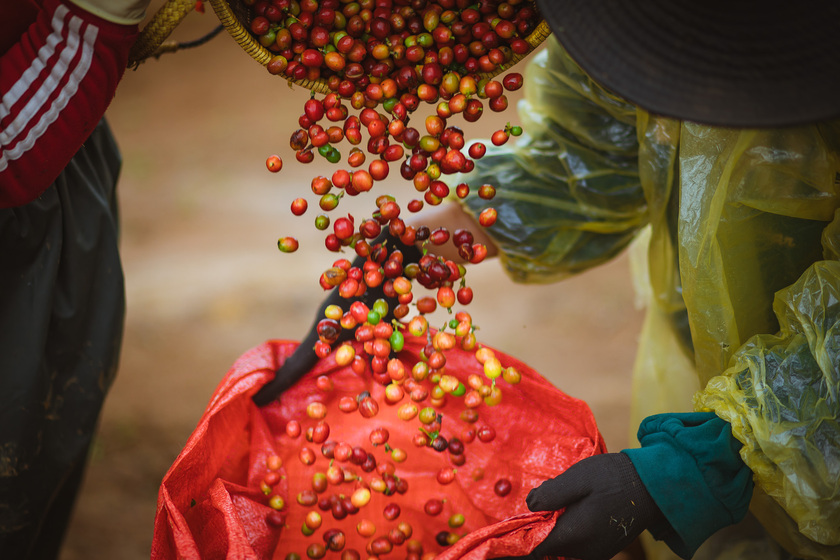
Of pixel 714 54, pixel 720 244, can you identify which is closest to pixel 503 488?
pixel 720 244

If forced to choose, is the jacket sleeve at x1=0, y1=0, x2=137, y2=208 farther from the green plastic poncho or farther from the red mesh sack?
the green plastic poncho

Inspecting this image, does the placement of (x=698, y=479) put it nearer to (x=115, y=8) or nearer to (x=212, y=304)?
(x=115, y=8)

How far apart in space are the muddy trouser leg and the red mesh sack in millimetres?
417

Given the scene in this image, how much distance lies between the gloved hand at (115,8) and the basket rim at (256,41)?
0.37ft

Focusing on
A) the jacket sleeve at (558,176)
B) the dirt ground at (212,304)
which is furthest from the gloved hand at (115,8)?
the dirt ground at (212,304)

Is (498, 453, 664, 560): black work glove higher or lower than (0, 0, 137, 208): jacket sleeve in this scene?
lower

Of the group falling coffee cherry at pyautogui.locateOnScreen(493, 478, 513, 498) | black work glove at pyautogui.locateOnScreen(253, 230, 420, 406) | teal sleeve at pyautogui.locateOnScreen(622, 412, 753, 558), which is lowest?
falling coffee cherry at pyautogui.locateOnScreen(493, 478, 513, 498)

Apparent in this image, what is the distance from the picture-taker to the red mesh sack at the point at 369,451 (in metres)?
1.22

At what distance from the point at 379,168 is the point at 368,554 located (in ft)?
2.49

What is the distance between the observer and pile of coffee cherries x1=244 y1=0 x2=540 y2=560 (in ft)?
3.77

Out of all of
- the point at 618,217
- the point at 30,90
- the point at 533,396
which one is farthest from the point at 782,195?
Answer: the point at 30,90

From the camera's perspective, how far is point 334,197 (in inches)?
47.7

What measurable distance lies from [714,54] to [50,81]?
3.16 feet

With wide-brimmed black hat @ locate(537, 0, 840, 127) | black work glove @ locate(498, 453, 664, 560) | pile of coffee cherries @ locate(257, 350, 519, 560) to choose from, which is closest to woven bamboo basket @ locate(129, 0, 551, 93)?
wide-brimmed black hat @ locate(537, 0, 840, 127)
